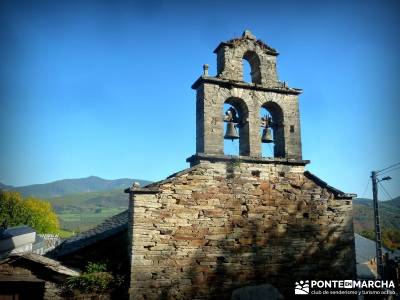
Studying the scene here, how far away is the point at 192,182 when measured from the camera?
8594 mm

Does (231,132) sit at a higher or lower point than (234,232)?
higher

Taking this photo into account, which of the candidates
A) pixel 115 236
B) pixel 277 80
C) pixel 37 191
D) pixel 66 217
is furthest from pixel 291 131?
pixel 37 191

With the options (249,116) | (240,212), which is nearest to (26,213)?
(240,212)

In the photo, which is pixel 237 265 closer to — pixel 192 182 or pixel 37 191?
pixel 192 182

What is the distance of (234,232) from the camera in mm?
8711

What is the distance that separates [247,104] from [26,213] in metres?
51.1

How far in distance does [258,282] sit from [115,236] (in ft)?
14.1

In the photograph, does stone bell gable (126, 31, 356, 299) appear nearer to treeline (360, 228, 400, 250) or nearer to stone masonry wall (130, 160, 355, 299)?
stone masonry wall (130, 160, 355, 299)

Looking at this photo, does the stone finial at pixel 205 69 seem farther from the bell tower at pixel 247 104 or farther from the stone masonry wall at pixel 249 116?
the stone masonry wall at pixel 249 116

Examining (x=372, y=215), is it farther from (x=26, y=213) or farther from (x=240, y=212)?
(x=240, y=212)

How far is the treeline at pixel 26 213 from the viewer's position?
47812 mm

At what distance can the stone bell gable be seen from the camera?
7.98 meters

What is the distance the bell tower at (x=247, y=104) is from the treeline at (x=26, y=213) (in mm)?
47649

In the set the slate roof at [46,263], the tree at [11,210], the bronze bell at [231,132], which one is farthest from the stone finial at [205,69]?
the tree at [11,210]
